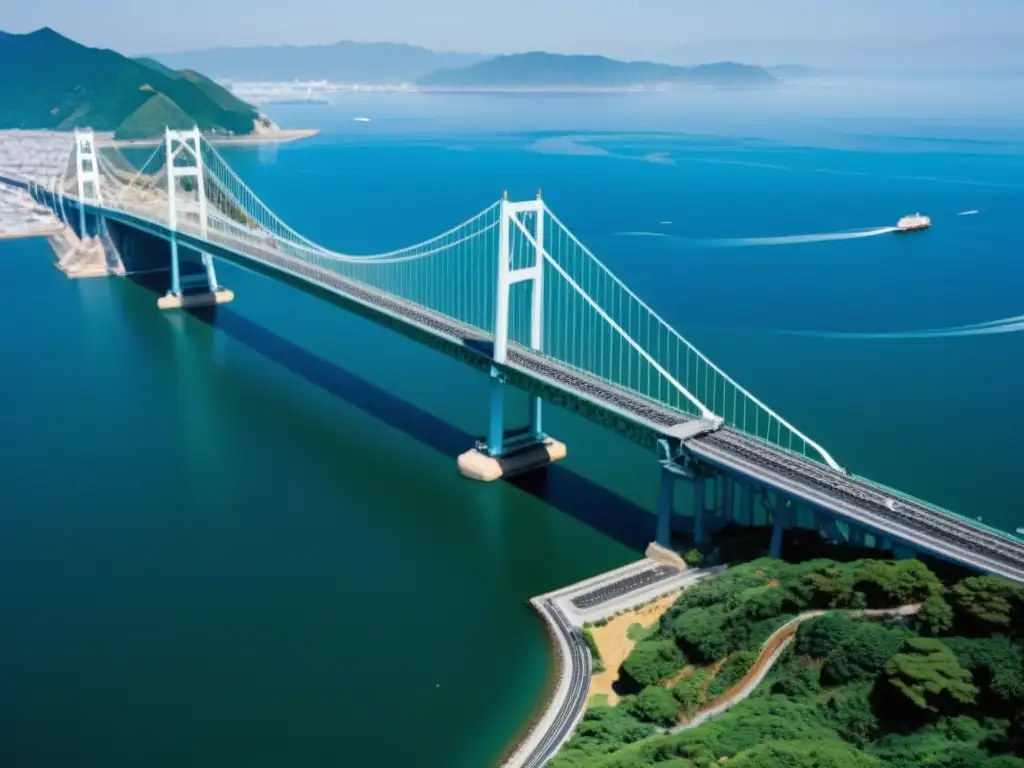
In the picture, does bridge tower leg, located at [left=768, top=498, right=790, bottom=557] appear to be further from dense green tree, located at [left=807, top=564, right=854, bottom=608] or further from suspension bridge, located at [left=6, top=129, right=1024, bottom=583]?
dense green tree, located at [left=807, top=564, right=854, bottom=608]

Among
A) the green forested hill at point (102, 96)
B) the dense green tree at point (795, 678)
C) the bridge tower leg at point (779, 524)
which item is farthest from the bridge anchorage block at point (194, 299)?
the green forested hill at point (102, 96)

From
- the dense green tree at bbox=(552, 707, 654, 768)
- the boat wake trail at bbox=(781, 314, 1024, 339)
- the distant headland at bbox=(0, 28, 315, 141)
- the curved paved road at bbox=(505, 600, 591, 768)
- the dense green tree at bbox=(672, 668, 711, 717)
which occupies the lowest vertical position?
the curved paved road at bbox=(505, 600, 591, 768)

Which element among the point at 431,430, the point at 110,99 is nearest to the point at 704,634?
the point at 431,430

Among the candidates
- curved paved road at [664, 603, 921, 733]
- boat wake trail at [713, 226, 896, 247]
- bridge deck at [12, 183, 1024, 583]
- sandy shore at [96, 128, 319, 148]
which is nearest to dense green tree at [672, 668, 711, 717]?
curved paved road at [664, 603, 921, 733]

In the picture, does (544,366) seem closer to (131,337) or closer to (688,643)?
(688,643)

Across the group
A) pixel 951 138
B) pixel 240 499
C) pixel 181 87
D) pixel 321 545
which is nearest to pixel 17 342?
pixel 240 499

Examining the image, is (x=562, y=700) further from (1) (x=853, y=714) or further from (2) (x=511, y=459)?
(2) (x=511, y=459)

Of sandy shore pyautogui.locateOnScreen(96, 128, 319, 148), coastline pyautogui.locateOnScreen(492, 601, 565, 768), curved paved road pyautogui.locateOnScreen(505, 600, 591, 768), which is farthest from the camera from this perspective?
sandy shore pyautogui.locateOnScreen(96, 128, 319, 148)
